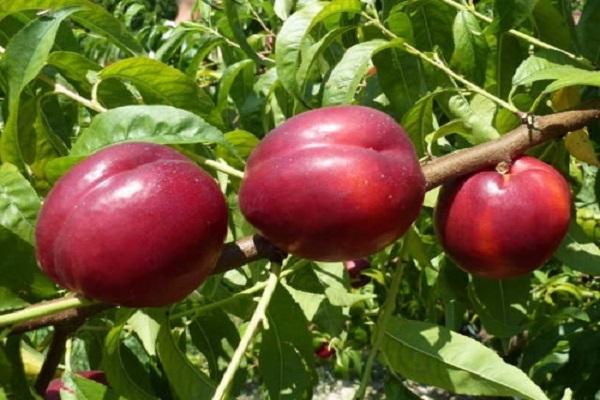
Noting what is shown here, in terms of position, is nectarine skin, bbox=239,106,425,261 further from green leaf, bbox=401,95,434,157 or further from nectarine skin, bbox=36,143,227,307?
green leaf, bbox=401,95,434,157

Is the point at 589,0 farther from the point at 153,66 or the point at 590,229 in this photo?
the point at 590,229

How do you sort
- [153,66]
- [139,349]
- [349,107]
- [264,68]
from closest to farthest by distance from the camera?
[349,107], [153,66], [139,349], [264,68]

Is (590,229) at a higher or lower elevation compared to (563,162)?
lower

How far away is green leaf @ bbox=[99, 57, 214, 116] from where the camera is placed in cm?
102

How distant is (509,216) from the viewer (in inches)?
37.5

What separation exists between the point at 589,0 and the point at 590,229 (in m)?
1.07

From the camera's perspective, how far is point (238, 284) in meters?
1.41

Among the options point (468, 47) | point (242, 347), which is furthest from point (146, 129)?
point (468, 47)

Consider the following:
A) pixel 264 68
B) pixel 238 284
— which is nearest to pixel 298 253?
pixel 238 284

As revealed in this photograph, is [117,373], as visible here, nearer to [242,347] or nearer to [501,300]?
[242,347]

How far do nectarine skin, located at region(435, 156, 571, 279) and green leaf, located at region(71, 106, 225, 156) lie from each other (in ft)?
0.99

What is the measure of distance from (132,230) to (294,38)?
1.65 ft

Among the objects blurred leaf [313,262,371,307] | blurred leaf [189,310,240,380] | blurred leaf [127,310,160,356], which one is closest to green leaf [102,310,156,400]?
blurred leaf [127,310,160,356]

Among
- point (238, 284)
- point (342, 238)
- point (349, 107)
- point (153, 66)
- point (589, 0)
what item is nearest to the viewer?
point (342, 238)
